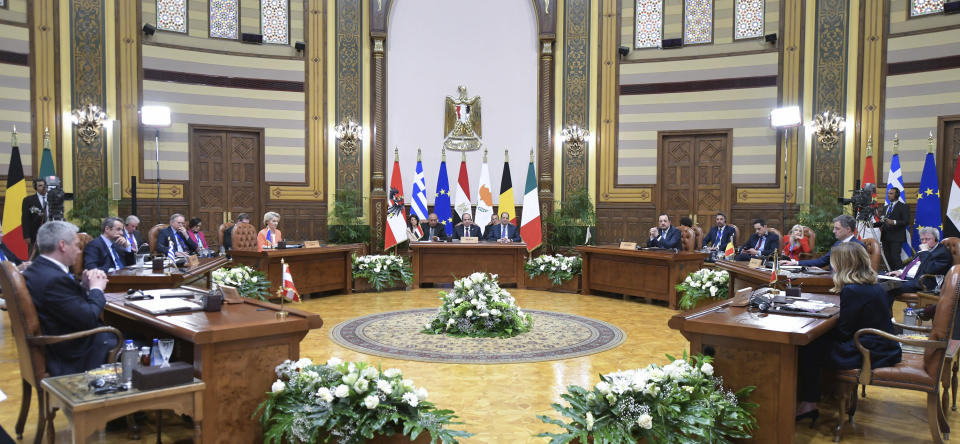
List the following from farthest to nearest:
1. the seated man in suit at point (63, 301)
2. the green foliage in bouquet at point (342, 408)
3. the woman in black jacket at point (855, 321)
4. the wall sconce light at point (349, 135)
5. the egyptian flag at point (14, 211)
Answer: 1. the wall sconce light at point (349, 135)
2. the egyptian flag at point (14, 211)
3. the woman in black jacket at point (855, 321)
4. the seated man in suit at point (63, 301)
5. the green foliage in bouquet at point (342, 408)

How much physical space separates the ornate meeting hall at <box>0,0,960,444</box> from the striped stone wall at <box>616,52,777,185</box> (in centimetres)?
6

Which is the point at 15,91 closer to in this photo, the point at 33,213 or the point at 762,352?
the point at 33,213

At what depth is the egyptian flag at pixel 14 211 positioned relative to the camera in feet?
29.3

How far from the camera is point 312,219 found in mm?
12125

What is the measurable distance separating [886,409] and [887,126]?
26.1 feet

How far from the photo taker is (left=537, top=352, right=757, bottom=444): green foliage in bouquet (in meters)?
3.10

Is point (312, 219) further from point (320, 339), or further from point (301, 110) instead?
point (320, 339)

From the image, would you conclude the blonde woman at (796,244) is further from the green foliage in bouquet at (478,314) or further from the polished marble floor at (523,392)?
the green foliage in bouquet at (478,314)

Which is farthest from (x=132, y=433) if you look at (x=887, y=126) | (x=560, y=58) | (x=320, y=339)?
(x=887, y=126)

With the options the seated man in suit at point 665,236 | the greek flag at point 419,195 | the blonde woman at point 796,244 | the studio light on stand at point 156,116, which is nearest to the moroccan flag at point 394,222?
the greek flag at point 419,195

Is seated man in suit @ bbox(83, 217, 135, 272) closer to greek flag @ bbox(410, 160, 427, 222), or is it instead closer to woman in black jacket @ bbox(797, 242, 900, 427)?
woman in black jacket @ bbox(797, 242, 900, 427)

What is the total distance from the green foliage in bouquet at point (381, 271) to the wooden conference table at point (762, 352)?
21.9 ft

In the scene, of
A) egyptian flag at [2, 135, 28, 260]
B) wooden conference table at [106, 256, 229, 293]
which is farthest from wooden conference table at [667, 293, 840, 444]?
egyptian flag at [2, 135, 28, 260]

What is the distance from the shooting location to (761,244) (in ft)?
28.2
